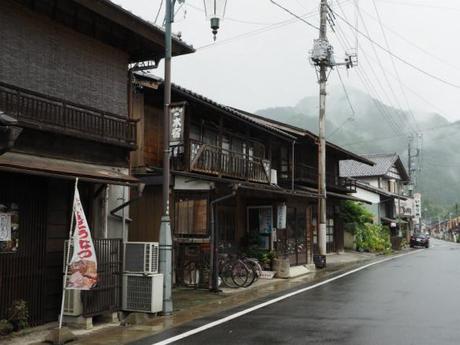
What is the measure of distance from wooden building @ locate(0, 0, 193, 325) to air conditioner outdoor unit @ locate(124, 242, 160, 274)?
386mm

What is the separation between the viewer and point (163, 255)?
11656 mm

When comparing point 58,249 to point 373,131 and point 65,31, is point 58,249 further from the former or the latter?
point 373,131

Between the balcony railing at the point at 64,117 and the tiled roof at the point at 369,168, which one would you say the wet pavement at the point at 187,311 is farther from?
the tiled roof at the point at 369,168

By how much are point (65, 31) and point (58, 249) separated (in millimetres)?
4738

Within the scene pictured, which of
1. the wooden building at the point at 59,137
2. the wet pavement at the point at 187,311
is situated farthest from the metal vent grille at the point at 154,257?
the wet pavement at the point at 187,311

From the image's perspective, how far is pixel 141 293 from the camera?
11.1 m

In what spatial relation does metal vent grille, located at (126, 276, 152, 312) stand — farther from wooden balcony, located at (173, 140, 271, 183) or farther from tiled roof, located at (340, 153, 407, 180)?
tiled roof, located at (340, 153, 407, 180)

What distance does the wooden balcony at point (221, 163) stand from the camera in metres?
17.9

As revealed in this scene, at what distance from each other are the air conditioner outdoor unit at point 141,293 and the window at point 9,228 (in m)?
2.43

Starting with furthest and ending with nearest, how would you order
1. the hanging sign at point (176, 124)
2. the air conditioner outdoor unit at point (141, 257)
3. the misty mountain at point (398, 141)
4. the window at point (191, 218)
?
the misty mountain at point (398, 141) < the window at point (191, 218) < the hanging sign at point (176, 124) < the air conditioner outdoor unit at point (141, 257)

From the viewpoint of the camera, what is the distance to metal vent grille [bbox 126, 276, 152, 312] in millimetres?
11016

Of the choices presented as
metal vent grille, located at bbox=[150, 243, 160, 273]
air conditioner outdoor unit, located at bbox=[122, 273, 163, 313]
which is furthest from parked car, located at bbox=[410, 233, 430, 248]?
air conditioner outdoor unit, located at bbox=[122, 273, 163, 313]

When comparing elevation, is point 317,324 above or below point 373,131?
below

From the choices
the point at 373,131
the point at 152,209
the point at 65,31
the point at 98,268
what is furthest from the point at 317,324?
the point at 373,131
